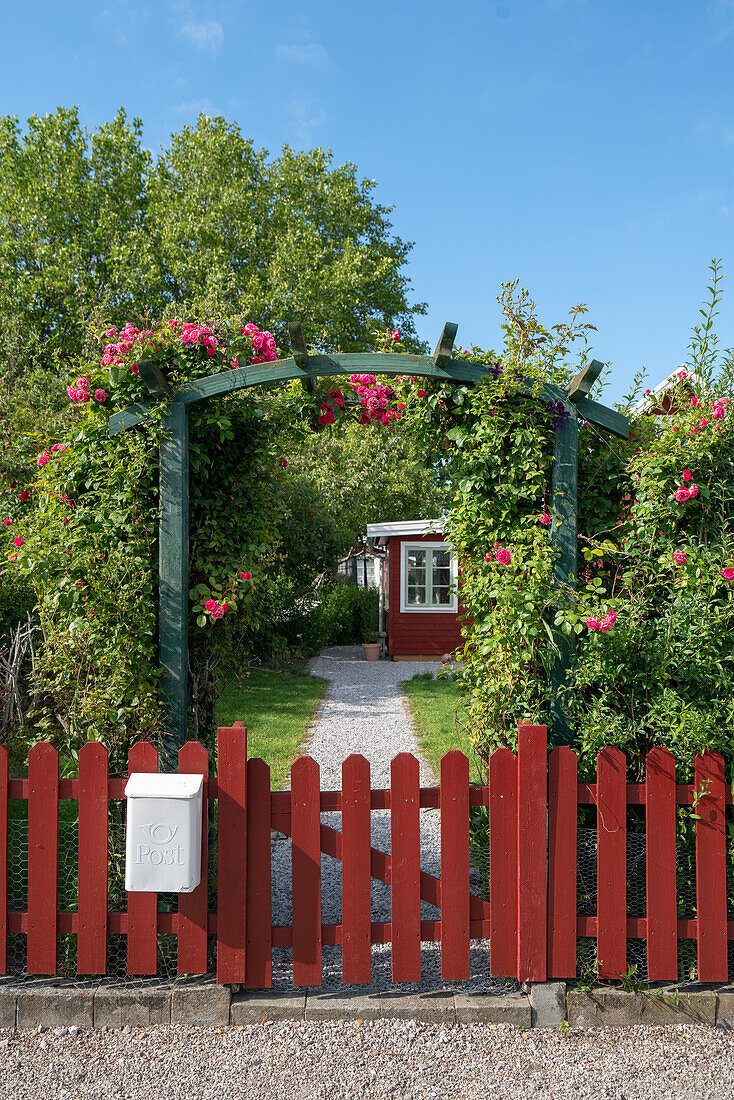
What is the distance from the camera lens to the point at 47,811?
103 inches

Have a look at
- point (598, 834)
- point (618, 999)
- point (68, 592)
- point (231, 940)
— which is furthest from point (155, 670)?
point (618, 999)

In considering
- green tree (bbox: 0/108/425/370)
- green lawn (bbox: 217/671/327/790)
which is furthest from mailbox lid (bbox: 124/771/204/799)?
green tree (bbox: 0/108/425/370)

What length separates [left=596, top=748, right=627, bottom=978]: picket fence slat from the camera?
259 centimetres

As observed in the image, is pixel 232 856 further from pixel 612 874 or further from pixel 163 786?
pixel 612 874

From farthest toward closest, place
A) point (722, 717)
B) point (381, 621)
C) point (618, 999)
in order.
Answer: point (381, 621), point (722, 717), point (618, 999)

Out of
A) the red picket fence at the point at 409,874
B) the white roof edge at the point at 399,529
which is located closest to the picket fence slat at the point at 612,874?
the red picket fence at the point at 409,874

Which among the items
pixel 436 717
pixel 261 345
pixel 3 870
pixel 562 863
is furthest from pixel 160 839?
pixel 436 717

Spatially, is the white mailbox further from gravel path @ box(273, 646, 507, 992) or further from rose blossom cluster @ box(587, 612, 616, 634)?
rose blossom cluster @ box(587, 612, 616, 634)

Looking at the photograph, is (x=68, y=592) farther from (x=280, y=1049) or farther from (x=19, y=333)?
(x=19, y=333)

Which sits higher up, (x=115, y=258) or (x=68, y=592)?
(x=115, y=258)

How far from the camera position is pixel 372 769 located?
6.10 meters

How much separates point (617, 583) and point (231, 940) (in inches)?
85.4

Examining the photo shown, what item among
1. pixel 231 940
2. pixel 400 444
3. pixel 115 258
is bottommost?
pixel 231 940

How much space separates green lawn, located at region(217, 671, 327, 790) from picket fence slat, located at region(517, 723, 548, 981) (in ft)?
9.90
